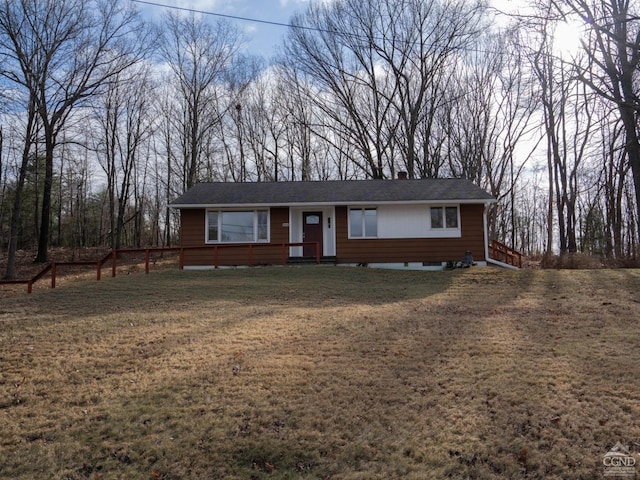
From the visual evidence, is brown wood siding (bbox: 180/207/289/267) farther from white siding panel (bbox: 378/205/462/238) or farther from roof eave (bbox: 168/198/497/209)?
white siding panel (bbox: 378/205/462/238)

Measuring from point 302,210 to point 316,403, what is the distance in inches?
511

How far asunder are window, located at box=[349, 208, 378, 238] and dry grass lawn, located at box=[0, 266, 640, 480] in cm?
808

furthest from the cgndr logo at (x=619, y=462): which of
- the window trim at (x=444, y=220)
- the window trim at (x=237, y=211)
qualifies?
the window trim at (x=237, y=211)

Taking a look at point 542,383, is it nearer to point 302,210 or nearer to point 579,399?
point 579,399

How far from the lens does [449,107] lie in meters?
27.7

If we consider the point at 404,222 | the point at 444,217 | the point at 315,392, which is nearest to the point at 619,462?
the point at 315,392

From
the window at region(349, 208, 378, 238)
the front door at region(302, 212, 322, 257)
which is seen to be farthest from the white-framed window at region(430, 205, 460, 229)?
the front door at region(302, 212, 322, 257)

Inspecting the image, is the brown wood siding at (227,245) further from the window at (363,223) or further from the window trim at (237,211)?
the window at (363,223)

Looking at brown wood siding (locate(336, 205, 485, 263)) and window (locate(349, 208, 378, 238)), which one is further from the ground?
window (locate(349, 208, 378, 238))

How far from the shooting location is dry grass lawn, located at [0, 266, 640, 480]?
3191 millimetres

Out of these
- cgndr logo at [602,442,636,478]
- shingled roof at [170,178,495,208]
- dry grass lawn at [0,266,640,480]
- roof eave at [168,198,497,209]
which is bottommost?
cgndr logo at [602,442,636,478]

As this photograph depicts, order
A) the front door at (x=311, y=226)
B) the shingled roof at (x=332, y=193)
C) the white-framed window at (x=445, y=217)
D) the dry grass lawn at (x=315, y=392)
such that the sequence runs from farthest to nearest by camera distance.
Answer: the front door at (x=311, y=226), the white-framed window at (x=445, y=217), the shingled roof at (x=332, y=193), the dry grass lawn at (x=315, y=392)

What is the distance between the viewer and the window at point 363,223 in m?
16.2

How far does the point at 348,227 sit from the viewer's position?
1623 cm
